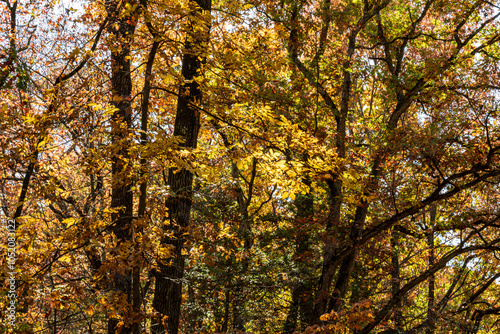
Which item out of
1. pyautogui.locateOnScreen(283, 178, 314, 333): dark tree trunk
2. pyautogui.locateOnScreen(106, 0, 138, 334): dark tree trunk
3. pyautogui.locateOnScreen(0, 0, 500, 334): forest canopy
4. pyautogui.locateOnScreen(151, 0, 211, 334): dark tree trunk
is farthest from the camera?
pyautogui.locateOnScreen(283, 178, 314, 333): dark tree trunk

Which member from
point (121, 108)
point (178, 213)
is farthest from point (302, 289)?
point (121, 108)

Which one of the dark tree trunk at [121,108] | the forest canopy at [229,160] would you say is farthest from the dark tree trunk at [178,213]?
the dark tree trunk at [121,108]

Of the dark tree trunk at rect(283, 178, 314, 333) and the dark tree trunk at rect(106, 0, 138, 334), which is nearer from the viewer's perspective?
the dark tree trunk at rect(106, 0, 138, 334)

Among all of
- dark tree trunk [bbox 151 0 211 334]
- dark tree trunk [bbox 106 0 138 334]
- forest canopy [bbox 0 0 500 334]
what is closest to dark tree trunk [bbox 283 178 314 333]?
forest canopy [bbox 0 0 500 334]

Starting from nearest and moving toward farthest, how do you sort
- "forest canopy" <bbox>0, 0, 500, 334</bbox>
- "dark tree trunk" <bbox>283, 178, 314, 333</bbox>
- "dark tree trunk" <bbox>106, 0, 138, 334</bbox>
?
1. "forest canopy" <bbox>0, 0, 500, 334</bbox>
2. "dark tree trunk" <bbox>106, 0, 138, 334</bbox>
3. "dark tree trunk" <bbox>283, 178, 314, 333</bbox>

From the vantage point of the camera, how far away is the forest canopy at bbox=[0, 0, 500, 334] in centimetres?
382

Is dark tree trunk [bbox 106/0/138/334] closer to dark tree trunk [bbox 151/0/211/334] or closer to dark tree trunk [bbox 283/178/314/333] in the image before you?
dark tree trunk [bbox 151/0/211/334]

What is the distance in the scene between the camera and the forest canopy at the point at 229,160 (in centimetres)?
382

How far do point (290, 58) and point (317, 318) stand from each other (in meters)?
5.30

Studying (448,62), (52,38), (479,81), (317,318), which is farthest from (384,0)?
(52,38)

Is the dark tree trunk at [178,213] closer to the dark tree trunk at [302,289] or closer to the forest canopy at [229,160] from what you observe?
the forest canopy at [229,160]

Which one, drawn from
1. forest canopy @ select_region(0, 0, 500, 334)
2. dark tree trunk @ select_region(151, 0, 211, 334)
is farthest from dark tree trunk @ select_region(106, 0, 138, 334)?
dark tree trunk @ select_region(151, 0, 211, 334)

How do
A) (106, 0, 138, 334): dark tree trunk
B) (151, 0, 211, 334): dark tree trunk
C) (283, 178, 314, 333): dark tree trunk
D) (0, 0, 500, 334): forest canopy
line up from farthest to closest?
1. (283, 178, 314, 333): dark tree trunk
2. (151, 0, 211, 334): dark tree trunk
3. (106, 0, 138, 334): dark tree trunk
4. (0, 0, 500, 334): forest canopy

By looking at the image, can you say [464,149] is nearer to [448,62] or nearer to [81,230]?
[448,62]
